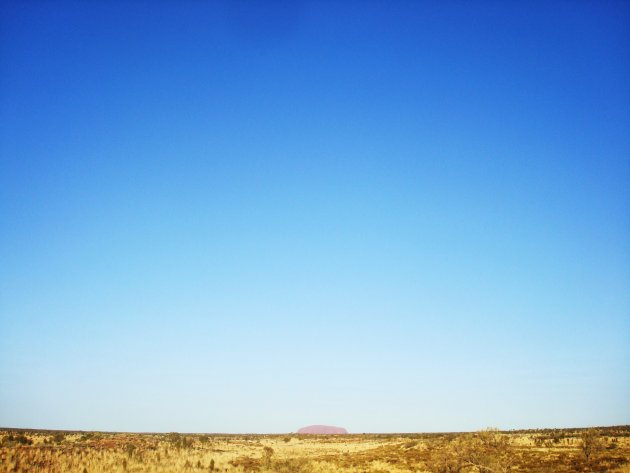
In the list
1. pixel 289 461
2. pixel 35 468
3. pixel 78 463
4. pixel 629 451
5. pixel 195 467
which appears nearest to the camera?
pixel 35 468

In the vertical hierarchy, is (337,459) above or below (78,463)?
below

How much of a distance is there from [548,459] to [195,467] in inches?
1002

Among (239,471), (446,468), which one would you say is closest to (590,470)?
(446,468)

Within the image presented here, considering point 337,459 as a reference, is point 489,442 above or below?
above

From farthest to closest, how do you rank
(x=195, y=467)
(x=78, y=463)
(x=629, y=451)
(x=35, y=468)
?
(x=629, y=451)
(x=195, y=467)
(x=78, y=463)
(x=35, y=468)

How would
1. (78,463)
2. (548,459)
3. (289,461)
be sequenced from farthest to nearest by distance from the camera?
(548,459)
(289,461)
(78,463)

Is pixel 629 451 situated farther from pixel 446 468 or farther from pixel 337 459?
pixel 337 459

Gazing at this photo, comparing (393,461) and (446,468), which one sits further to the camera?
(393,461)

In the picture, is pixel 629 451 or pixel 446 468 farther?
pixel 629 451

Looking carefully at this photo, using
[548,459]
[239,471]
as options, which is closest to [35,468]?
[239,471]

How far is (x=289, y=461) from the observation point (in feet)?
97.6

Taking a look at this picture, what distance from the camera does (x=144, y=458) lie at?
2895 centimetres

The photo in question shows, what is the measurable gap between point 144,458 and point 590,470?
2765cm

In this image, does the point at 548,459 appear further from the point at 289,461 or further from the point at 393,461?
the point at 289,461
